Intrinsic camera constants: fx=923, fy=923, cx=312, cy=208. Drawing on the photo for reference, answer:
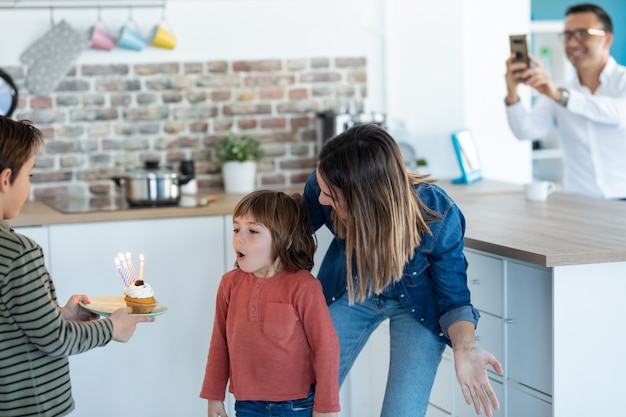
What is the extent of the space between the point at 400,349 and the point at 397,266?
0.92 feet

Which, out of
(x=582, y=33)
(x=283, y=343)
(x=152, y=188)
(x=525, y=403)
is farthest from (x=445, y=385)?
(x=582, y=33)

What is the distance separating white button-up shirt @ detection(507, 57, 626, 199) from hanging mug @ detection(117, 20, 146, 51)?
5.50 ft

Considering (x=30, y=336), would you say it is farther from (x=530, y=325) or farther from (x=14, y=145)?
(x=530, y=325)

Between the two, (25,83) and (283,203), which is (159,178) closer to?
(25,83)

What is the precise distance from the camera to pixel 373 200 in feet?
6.89

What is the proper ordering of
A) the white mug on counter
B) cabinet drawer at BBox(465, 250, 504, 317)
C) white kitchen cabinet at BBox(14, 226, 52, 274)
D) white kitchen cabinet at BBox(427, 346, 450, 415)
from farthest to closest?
the white mug on counter → white kitchen cabinet at BBox(14, 226, 52, 274) → white kitchen cabinet at BBox(427, 346, 450, 415) → cabinet drawer at BBox(465, 250, 504, 317)

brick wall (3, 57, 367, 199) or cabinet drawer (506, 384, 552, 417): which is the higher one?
brick wall (3, 57, 367, 199)

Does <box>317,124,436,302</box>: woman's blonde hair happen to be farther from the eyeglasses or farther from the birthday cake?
the eyeglasses

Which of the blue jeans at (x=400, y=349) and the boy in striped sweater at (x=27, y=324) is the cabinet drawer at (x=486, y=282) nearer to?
the blue jeans at (x=400, y=349)

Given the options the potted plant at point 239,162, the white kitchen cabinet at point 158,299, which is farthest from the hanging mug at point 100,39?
the white kitchen cabinet at point 158,299

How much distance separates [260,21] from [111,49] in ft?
2.32

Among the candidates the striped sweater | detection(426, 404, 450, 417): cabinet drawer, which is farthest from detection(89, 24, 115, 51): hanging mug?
the striped sweater

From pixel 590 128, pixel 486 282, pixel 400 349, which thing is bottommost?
pixel 400 349

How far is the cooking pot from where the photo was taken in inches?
144
